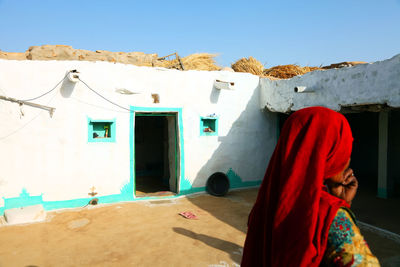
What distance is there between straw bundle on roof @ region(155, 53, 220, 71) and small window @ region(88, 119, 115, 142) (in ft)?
12.9

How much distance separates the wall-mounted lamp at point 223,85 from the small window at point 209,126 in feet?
2.89

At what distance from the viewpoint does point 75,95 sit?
637 cm

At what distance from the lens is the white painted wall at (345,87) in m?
5.04

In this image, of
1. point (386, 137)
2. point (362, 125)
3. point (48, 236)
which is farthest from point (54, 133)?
point (362, 125)

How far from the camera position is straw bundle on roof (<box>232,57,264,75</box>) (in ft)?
31.7

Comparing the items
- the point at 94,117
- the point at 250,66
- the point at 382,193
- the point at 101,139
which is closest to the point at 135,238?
the point at 101,139

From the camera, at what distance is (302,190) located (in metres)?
1.10

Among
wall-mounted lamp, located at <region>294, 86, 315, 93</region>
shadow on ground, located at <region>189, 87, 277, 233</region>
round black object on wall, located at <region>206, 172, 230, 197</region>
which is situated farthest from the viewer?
shadow on ground, located at <region>189, 87, 277, 233</region>

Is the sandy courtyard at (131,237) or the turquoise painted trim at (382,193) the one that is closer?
the sandy courtyard at (131,237)

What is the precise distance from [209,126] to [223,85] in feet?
4.07

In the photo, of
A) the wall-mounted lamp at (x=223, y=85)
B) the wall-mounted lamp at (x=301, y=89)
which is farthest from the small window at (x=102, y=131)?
the wall-mounted lamp at (x=301, y=89)

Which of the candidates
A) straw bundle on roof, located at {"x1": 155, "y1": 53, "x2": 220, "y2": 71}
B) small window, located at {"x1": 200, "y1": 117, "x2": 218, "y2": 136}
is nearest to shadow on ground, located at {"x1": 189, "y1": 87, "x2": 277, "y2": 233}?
small window, located at {"x1": 200, "y1": 117, "x2": 218, "y2": 136}

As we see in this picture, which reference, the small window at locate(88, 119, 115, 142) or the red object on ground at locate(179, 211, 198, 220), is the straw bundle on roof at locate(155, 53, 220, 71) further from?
the red object on ground at locate(179, 211, 198, 220)

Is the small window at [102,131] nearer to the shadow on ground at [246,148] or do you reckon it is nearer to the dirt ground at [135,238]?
the dirt ground at [135,238]
